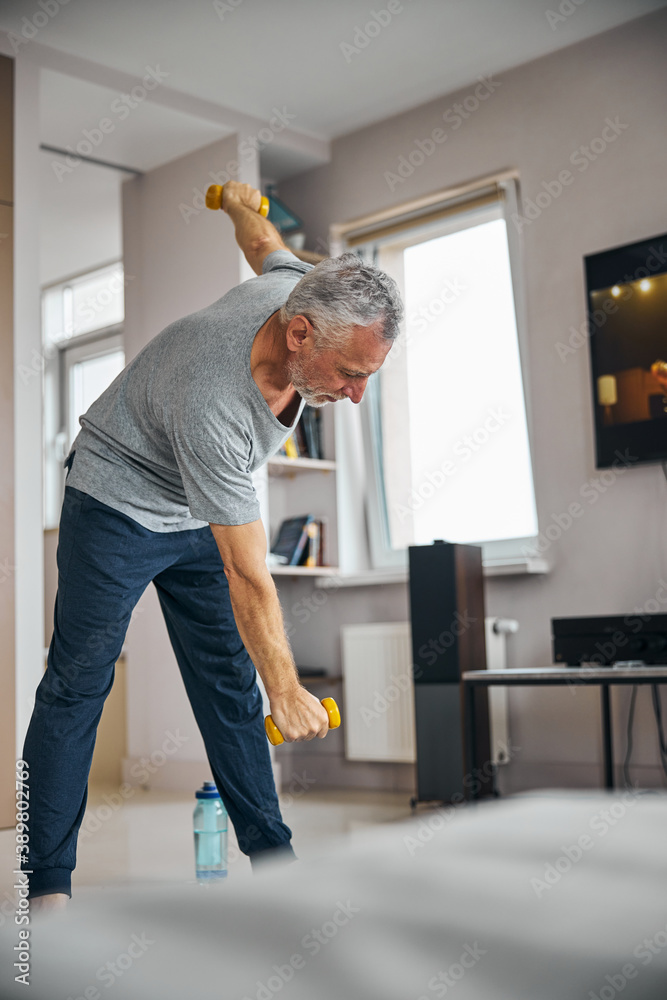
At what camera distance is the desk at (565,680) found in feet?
9.63

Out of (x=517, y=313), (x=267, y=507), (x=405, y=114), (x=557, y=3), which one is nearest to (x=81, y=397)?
(x=267, y=507)

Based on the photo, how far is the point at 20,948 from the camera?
1.32 feet

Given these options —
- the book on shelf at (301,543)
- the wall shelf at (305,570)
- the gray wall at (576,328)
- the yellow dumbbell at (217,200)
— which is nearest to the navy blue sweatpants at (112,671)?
the yellow dumbbell at (217,200)

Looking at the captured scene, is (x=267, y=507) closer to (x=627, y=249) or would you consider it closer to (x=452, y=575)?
(x=452, y=575)

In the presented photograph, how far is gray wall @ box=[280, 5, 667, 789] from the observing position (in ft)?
11.8
